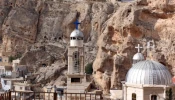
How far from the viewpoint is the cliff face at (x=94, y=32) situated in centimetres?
2382

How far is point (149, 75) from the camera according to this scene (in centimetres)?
1379

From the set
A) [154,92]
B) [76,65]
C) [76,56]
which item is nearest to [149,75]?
[154,92]

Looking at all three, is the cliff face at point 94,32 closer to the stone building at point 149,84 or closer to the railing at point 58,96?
the railing at point 58,96

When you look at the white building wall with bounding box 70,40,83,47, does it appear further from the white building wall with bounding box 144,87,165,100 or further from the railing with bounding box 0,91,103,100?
the white building wall with bounding box 144,87,165,100

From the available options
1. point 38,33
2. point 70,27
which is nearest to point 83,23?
point 70,27

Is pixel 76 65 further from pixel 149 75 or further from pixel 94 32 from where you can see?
pixel 94 32

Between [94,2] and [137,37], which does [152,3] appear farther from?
[94,2]

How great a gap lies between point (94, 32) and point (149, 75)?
30.3 metres

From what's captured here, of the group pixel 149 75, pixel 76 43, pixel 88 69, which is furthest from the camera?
pixel 88 69

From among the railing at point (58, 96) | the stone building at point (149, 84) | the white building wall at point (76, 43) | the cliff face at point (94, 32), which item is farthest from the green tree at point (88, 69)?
the stone building at point (149, 84)

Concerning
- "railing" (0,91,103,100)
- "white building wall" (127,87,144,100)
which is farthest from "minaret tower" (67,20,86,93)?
"white building wall" (127,87,144,100)

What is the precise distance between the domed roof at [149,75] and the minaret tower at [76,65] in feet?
26.4

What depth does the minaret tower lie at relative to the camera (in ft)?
71.8

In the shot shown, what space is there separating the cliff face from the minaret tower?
3.24m
